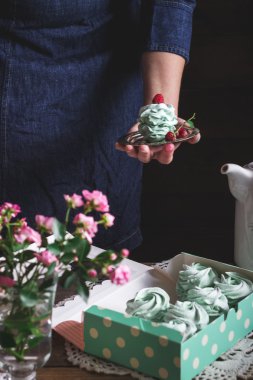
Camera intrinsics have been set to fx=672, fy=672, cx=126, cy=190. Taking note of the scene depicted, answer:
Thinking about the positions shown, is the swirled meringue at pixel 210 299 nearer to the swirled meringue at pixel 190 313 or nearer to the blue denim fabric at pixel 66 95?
the swirled meringue at pixel 190 313

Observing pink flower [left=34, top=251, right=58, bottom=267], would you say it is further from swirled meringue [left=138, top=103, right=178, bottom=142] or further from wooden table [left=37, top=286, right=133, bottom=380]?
swirled meringue [left=138, top=103, right=178, bottom=142]

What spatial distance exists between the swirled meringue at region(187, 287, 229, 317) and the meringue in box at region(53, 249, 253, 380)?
19 millimetres

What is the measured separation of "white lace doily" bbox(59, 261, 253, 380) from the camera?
1.09 metres

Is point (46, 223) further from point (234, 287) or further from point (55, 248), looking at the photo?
point (234, 287)

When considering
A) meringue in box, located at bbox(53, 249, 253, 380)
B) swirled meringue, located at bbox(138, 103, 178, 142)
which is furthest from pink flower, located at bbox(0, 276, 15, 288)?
swirled meringue, located at bbox(138, 103, 178, 142)

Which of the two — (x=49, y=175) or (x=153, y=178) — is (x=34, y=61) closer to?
(x=49, y=175)

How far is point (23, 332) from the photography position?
0.92 meters

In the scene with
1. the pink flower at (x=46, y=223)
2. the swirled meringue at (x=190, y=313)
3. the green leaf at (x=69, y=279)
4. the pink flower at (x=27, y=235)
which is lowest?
the swirled meringue at (x=190, y=313)

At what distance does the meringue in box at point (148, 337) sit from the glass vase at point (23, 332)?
5.6 inches

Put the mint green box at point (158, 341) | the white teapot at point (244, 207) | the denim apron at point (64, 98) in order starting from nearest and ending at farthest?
the mint green box at point (158, 341) → the white teapot at point (244, 207) → the denim apron at point (64, 98)

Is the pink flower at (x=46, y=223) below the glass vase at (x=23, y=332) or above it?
above

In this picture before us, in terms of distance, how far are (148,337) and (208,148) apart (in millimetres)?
1581

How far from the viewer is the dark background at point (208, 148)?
7.93 ft

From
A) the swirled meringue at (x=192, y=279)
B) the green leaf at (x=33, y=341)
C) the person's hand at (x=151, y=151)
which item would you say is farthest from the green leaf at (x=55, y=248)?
the person's hand at (x=151, y=151)
